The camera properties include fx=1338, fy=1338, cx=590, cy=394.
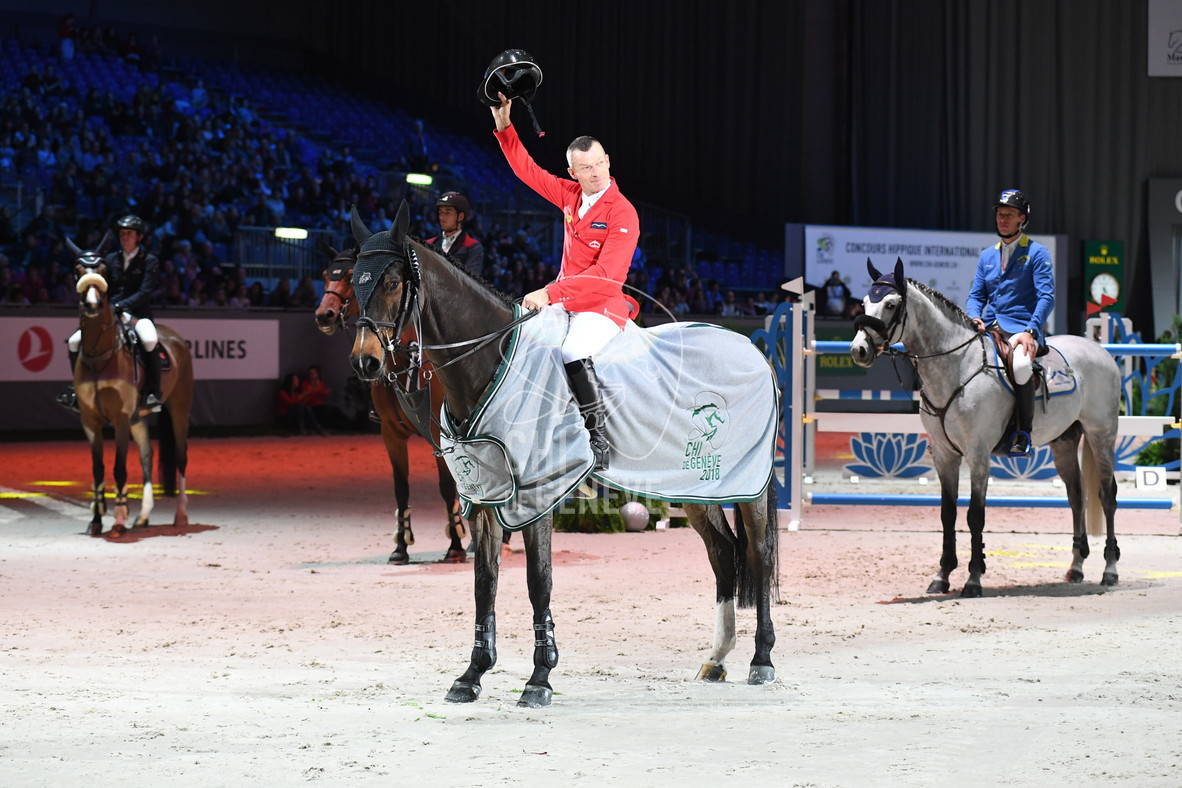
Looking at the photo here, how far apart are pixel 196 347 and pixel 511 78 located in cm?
1408

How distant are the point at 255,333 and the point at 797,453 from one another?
1042cm

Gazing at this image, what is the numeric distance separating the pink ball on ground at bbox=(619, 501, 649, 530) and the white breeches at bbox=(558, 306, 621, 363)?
5.63 m

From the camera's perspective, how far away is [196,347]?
18.7 m

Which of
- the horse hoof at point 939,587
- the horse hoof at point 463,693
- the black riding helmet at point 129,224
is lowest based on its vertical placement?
the horse hoof at point 939,587

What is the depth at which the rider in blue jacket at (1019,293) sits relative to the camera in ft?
27.7

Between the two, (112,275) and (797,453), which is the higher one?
(112,275)

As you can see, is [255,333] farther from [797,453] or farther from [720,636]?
[720,636]

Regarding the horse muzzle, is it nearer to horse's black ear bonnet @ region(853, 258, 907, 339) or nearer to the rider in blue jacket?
horse's black ear bonnet @ region(853, 258, 907, 339)

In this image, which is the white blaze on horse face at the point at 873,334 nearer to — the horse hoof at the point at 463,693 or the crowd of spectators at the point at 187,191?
the horse hoof at the point at 463,693

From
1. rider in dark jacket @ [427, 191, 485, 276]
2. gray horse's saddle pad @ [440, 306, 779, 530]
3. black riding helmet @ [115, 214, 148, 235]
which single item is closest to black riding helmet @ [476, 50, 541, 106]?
gray horse's saddle pad @ [440, 306, 779, 530]

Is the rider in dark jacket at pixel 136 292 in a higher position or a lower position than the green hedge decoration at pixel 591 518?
higher

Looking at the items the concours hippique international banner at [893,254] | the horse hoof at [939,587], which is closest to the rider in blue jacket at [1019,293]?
the horse hoof at [939,587]

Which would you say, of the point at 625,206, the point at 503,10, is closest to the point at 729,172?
the point at 503,10

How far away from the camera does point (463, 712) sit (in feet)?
16.5
